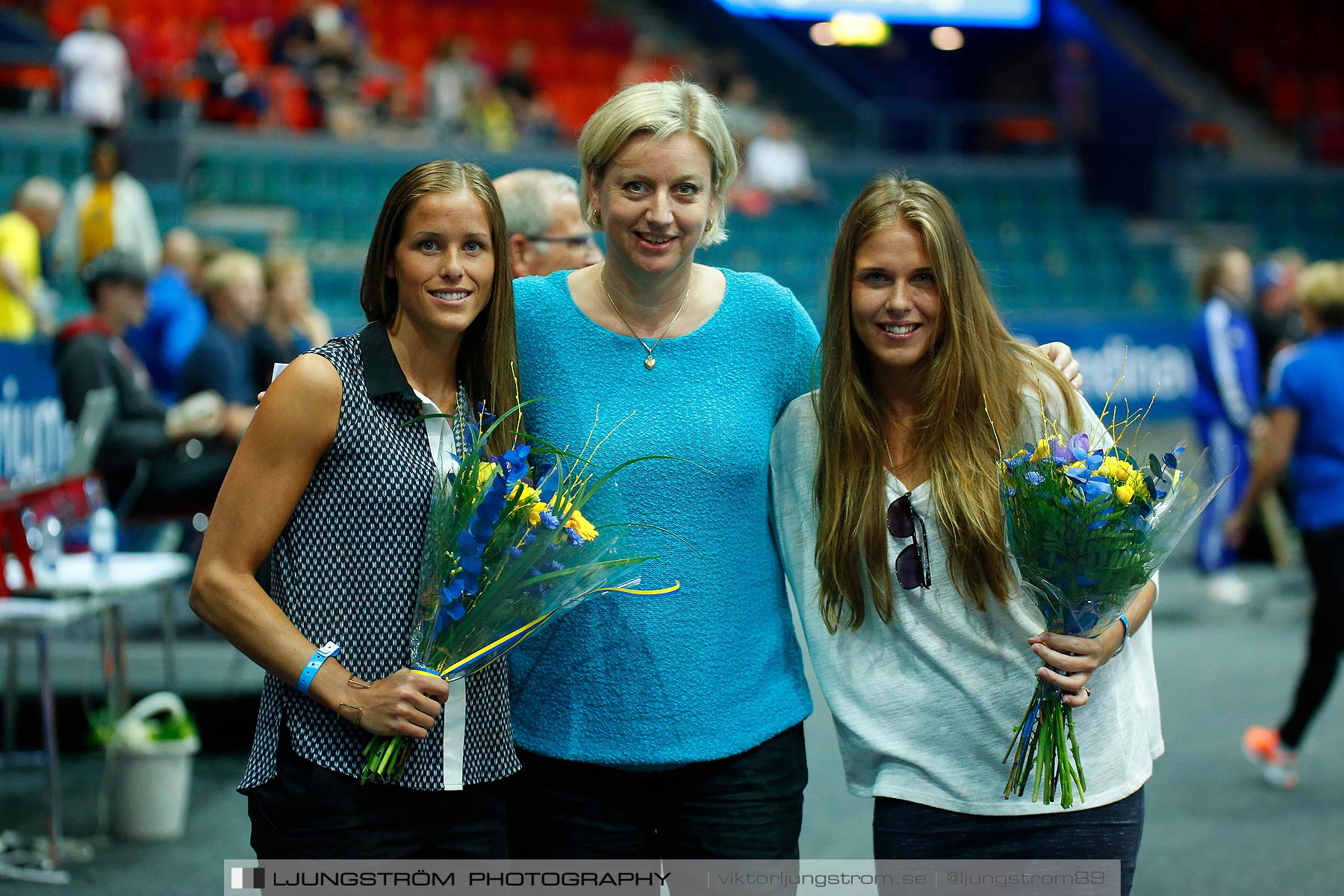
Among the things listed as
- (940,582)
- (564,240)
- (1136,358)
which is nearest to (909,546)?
(940,582)

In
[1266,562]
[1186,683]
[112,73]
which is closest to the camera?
[1186,683]

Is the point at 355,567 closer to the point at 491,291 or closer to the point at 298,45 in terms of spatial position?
the point at 491,291

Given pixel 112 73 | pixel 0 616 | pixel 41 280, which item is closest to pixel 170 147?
pixel 112 73

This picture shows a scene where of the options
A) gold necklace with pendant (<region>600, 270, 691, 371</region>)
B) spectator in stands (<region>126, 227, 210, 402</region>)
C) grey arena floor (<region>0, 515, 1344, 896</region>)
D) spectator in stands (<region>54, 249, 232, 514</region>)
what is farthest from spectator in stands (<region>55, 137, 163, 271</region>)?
gold necklace with pendant (<region>600, 270, 691, 371</region>)

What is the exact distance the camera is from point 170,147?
10125 millimetres

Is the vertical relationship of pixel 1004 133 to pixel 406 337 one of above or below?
above

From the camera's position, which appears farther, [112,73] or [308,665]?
[112,73]

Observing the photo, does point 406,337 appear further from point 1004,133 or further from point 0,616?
point 1004,133

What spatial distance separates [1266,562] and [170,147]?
7888 millimetres

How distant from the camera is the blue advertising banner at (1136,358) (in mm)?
11211

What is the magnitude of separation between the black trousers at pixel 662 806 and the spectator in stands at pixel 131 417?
3532 millimetres

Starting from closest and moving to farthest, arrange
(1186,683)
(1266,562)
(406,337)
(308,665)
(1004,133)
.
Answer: (308,665), (406,337), (1186,683), (1266,562), (1004,133)

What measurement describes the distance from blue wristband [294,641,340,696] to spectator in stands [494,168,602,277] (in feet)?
3.78

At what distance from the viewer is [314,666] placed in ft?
5.86
